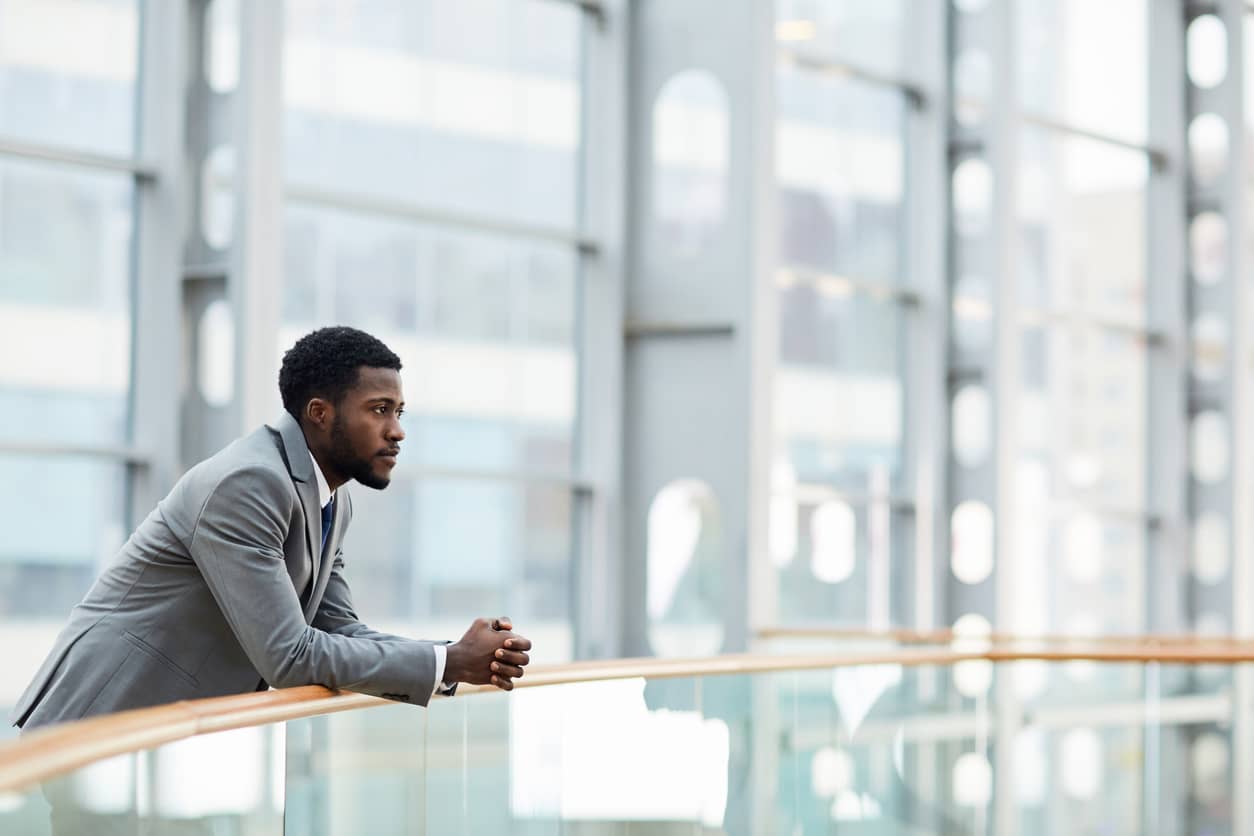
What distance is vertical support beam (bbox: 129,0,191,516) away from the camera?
22.7 feet

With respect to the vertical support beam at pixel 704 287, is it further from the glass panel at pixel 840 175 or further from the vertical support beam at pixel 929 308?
the vertical support beam at pixel 929 308

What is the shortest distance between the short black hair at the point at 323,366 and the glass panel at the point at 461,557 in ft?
16.1

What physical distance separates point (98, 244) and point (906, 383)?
16.7 ft

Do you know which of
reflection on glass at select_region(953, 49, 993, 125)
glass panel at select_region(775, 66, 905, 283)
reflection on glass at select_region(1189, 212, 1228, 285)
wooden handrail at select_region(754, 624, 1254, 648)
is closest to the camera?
wooden handrail at select_region(754, 624, 1254, 648)

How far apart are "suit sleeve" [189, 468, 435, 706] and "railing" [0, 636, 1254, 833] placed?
6cm

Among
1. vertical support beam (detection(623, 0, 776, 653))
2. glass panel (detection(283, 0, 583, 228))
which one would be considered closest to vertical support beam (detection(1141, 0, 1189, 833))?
Result: vertical support beam (detection(623, 0, 776, 653))

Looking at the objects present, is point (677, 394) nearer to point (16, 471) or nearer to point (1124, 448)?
point (16, 471)

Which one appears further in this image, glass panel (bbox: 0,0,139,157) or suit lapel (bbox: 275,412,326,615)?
glass panel (bbox: 0,0,139,157)

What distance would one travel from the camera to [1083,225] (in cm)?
1132

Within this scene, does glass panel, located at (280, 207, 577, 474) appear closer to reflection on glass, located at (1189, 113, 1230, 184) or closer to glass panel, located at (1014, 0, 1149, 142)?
glass panel, located at (1014, 0, 1149, 142)

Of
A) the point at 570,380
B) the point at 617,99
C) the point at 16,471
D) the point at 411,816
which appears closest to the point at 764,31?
the point at 617,99

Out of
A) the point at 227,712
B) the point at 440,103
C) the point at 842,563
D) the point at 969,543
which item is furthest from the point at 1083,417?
the point at 227,712

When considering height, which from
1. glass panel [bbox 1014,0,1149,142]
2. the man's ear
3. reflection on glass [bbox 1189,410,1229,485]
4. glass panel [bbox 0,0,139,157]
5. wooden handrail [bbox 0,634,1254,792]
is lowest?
wooden handrail [bbox 0,634,1254,792]

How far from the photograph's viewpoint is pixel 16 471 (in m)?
6.54
